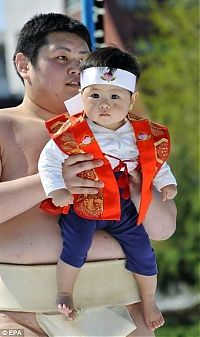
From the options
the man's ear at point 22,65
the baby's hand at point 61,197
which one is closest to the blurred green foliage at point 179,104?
the man's ear at point 22,65

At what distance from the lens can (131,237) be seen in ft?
6.91

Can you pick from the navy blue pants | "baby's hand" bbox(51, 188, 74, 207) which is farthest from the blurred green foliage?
"baby's hand" bbox(51, 188, 74, 207)

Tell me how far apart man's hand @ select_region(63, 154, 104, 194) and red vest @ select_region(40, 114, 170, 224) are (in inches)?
0.7

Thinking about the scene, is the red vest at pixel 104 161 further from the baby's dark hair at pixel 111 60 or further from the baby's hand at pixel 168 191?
the baby's dark hair at pixel 111 60

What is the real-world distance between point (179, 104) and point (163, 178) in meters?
8.45

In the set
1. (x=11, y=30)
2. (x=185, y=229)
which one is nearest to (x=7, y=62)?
(x=11, y=30)

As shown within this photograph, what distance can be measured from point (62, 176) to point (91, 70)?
285mm

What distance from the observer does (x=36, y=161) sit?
2.19 meters

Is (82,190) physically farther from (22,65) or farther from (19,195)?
(22,65)

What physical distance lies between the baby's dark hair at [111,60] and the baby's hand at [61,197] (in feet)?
1.11

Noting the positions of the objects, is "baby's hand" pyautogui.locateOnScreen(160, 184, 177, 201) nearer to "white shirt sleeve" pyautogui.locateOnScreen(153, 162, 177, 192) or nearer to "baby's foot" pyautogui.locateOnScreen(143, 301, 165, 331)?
"white shirt sleeve" pyautogui.locateOnScreen(153, 162, 177, 192)

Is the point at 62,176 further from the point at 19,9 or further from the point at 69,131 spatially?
the point at 19,9

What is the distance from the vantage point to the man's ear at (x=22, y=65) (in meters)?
2.34

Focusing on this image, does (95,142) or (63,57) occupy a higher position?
(63,57)
